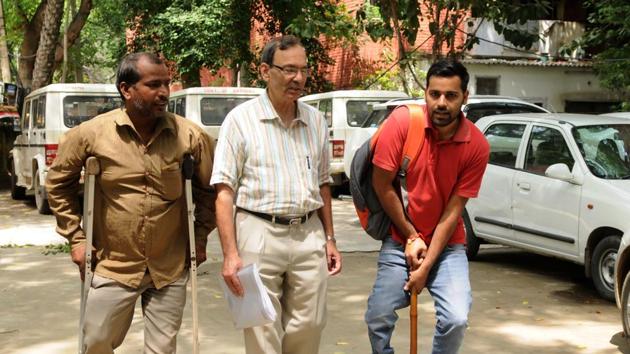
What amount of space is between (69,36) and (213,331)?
16937mm

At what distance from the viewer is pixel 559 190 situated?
8.32 m

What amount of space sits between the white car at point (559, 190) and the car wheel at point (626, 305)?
164 cm

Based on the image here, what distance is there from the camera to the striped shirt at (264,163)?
4.08 meters

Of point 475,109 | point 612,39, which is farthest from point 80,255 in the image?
point 612,39

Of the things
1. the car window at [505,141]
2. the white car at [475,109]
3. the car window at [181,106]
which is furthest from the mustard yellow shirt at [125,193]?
the car window at [181,106]

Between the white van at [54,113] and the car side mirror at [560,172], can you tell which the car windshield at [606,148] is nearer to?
the car side mirror at [560,172]

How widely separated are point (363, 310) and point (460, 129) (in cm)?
336

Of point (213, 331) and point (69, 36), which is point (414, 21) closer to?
point (213, 331)

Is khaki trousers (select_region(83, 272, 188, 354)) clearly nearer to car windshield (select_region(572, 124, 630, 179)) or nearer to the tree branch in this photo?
car windshield (select_region(572, 124, 630, 179))

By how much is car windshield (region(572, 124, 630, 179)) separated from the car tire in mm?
654

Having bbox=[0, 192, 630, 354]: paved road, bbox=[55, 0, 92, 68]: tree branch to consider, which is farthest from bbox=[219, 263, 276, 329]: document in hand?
bbox=[55, 0, 92, 68]: tree branch

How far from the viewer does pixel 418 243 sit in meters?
4.25

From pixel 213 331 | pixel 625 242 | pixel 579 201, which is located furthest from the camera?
pixel 579 201

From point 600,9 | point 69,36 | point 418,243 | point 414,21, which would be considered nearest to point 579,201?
point 414,21
